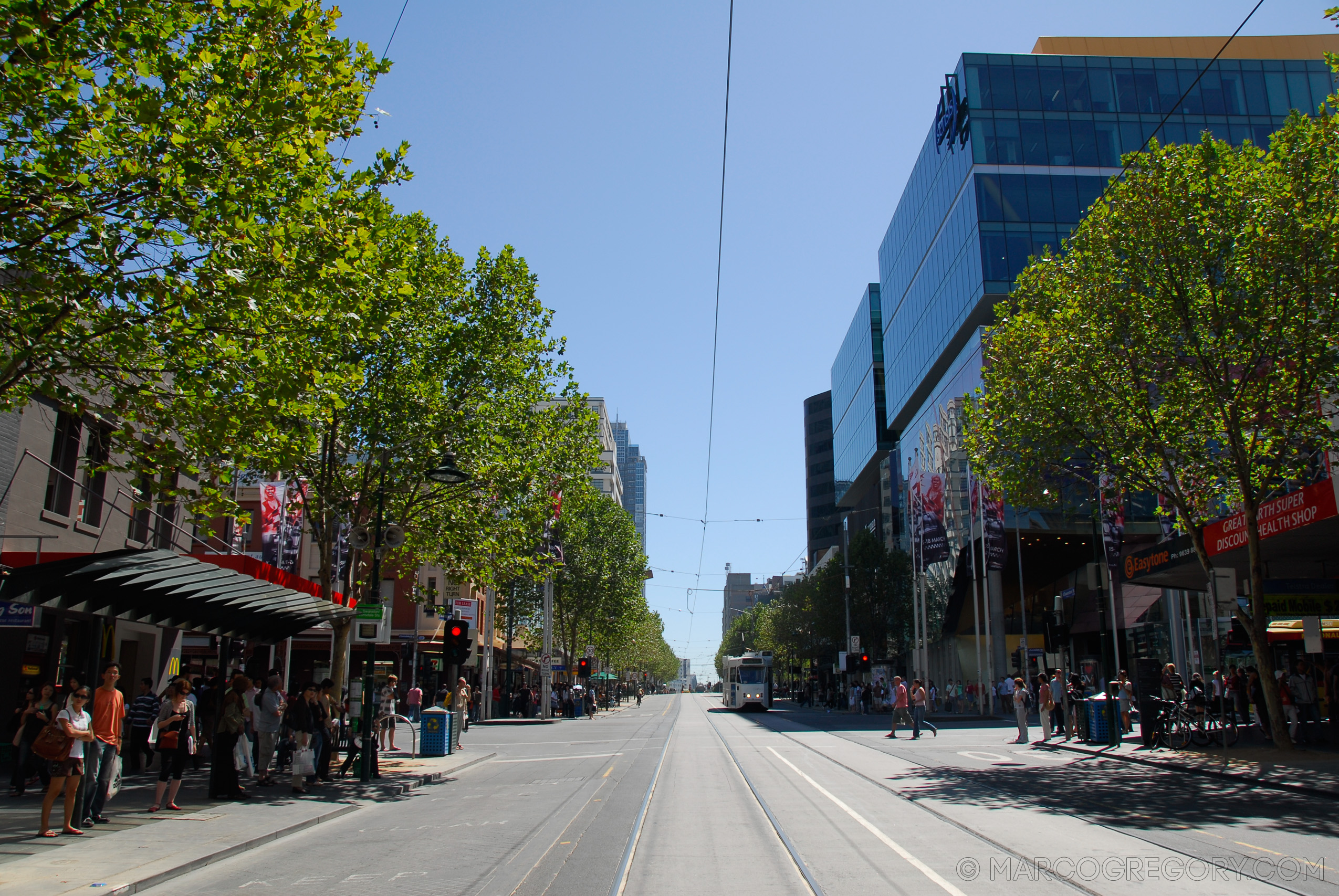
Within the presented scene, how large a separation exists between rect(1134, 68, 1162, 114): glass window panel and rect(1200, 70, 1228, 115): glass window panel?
90.8 inches

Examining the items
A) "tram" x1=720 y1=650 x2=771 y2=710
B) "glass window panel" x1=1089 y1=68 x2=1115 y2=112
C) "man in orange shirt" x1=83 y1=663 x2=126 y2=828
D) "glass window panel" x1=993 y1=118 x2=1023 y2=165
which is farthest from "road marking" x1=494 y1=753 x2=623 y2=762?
"glass window panel" x1=1089 y1=68 x2=1115 y2=112

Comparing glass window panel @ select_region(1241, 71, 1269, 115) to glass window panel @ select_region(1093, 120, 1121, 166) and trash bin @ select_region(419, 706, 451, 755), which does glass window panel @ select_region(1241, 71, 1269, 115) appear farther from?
trash bin @ select_region(419, 706, 451, 755)

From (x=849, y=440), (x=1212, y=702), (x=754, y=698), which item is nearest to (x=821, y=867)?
(x=1212, y=702)

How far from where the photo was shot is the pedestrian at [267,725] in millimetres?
16125

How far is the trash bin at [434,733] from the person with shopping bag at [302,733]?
5873 millimetres

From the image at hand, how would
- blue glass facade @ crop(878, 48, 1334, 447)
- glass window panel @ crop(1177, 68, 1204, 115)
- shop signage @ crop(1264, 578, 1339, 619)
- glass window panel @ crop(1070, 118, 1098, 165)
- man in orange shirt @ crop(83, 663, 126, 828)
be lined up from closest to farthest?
man in orange shirt @ crop(83, 663, 126, 828)
shop signage @ crop(1264, 578, 1339, 619)
blue glass facade @ crop(878, 48, 1334, 447)
glass window panel @ crop(1070, 118, 1098, 165)
glass window panel @ crop(1177, 68, 1204, 115)

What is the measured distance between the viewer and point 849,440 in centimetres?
9462

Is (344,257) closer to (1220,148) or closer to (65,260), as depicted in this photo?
(65,260)

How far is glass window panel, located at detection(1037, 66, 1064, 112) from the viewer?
2184 inches

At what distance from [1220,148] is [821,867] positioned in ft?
59.5

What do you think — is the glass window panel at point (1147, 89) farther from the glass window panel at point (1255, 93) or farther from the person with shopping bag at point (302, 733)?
the person with shopping bag at point (302, 733)

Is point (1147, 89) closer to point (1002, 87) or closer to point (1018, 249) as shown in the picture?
point (1002, 87)

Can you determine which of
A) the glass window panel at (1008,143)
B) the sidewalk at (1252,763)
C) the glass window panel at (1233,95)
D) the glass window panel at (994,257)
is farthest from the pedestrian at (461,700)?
the glass window panel at (1233,95)

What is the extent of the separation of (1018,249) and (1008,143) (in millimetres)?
6735
